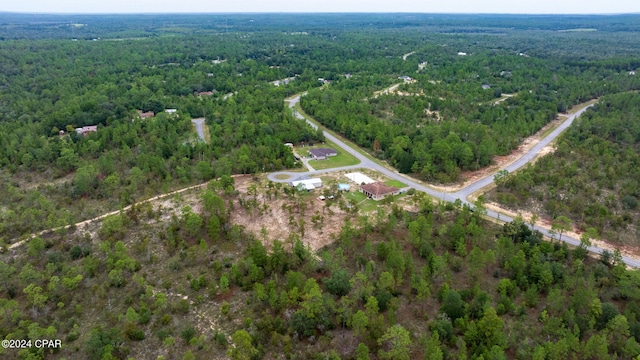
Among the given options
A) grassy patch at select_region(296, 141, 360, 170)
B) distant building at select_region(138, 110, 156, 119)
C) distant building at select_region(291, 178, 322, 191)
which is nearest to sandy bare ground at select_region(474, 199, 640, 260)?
distant building at select_region(291, 178, 322, 191)

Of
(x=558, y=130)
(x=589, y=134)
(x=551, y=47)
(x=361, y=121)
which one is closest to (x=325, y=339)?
(x=361, y=121)

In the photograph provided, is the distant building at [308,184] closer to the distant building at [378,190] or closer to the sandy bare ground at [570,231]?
the distant building at [378,190]

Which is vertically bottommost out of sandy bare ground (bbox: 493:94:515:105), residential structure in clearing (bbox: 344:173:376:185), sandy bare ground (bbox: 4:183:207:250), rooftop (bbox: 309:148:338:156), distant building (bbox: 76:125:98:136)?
sandy bare ground (bbox: 4:183:207:250)

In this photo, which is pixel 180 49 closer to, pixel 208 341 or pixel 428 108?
pixel 428 108

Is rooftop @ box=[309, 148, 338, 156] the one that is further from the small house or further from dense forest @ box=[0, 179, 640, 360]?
dense forest @ box=[0, 179, 640, 360]

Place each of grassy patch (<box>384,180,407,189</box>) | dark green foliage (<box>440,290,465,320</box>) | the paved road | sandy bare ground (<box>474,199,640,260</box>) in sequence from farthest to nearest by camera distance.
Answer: the paved road < grassy patch (<box>384,180,407,189</box>) < sandy bare ground (<box>474,199,640,260</box>) < dark green foliage (<box>440,290,465,320</box>)

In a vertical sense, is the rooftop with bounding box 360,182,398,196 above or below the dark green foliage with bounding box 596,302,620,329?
above

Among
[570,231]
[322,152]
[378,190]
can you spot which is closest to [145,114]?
[322,152]
